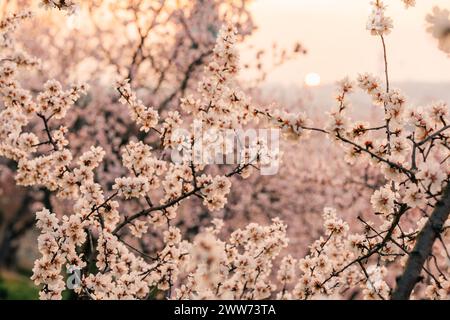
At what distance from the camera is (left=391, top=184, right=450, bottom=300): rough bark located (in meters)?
2.83

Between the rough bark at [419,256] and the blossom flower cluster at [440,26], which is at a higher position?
the blossom flower cluster at [440,26]

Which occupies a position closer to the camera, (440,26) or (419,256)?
(419,256)

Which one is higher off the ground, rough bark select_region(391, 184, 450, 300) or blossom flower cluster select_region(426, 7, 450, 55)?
blossom flower cluster select_region(426, 7, 450, 55)

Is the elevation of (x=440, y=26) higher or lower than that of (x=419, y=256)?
higher

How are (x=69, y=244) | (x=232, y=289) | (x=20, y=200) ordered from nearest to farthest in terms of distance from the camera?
(x=69, y=244) < (x=232, y=289) < (x=20, y=200)

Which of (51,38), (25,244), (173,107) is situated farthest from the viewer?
(25,244)

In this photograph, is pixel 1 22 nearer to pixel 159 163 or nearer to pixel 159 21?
pixel 159 163

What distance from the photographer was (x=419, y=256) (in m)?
2.85

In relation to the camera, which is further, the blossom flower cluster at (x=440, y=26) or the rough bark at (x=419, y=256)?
the blossom flower cluster at (x=440, y=26)

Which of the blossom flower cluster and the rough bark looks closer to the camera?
the rough bark

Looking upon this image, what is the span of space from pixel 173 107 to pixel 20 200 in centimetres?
1814

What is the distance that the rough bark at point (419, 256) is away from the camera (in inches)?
111

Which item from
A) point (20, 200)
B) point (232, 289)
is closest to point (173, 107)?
point (232, 289)
